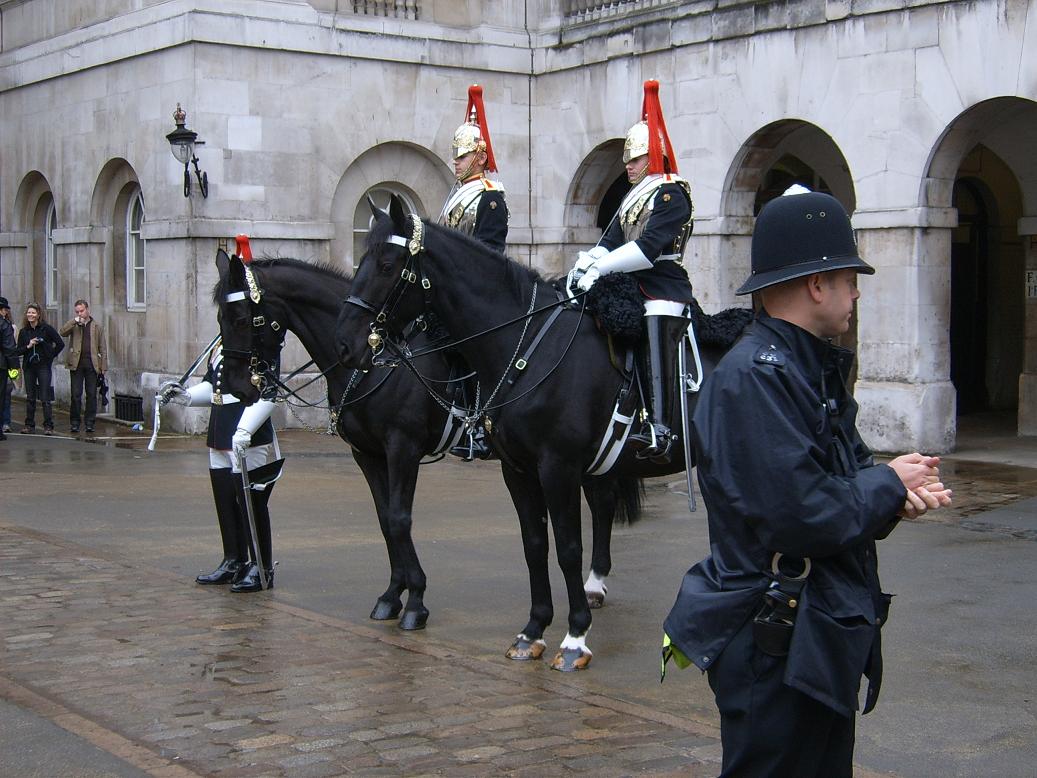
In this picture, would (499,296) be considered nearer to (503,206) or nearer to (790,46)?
(503,206)

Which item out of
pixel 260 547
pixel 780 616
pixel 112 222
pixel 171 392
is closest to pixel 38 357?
pixel 112 222

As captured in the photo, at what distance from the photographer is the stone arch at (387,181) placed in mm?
20156

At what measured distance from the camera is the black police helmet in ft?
11.1

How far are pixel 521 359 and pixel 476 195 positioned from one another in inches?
68.9

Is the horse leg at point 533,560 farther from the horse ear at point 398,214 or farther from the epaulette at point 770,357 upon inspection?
the epaulette at point 770,357

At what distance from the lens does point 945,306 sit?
16.1 metres

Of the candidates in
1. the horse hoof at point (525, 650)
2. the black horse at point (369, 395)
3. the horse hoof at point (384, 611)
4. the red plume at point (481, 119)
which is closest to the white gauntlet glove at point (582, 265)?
the black horse at point (369, 395)

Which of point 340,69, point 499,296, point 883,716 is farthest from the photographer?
point 340,69

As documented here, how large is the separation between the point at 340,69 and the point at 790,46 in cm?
634

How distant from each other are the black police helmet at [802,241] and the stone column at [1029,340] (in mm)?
15276

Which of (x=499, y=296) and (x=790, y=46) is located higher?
(x=790, y=46)

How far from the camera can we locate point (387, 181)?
20.5 m

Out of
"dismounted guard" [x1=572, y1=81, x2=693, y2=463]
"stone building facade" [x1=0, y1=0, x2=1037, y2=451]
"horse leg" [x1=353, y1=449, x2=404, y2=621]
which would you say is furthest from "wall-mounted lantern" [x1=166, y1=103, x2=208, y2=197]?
"dismounted guard" [x1=572, y1=81, x2=693, y2=463]

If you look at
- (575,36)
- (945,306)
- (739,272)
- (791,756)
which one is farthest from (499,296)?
(575,36)
